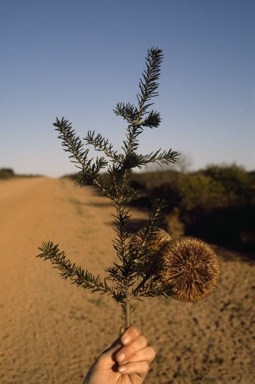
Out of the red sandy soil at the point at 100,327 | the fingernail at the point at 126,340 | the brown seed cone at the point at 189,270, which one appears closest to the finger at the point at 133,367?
the fingernail at the point at 126,340

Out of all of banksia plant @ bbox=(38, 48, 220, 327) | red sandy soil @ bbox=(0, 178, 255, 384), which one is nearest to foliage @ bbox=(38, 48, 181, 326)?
banksia plant @ bbox=(38, 48, 220, 327)

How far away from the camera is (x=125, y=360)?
59.2 inches

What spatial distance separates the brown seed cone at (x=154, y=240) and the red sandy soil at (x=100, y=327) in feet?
23.1

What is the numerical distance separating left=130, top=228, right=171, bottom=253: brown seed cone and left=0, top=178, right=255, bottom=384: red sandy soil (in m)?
7.03

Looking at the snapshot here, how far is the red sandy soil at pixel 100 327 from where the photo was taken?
25.3 ft

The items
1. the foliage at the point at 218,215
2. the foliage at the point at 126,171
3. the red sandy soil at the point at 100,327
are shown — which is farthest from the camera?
the foliage at the point at 218,215

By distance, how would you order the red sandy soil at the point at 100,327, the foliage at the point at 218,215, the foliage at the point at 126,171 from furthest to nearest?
the foliage at the point at 218,215
the red sandy soil at the point at 100,327
the foliage at the point at 126,171

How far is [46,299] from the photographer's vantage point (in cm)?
1120

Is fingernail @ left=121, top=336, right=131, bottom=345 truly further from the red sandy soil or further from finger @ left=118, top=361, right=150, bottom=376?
the red sandy soil

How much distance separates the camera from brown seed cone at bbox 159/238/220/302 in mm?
1407

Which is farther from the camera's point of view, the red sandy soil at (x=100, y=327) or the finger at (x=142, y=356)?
the red sandy soil at (x=100, y=327)

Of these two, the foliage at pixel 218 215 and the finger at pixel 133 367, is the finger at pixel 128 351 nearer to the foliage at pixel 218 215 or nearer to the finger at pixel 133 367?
the finger at pixel 133 367

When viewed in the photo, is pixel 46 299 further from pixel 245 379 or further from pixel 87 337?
pixel 245 379

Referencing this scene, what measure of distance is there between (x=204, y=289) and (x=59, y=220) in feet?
73.7
